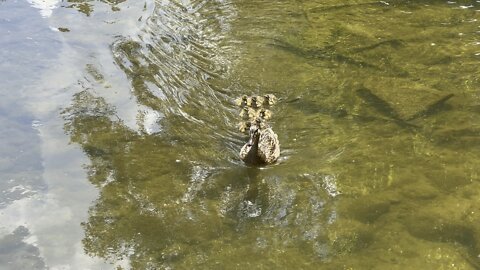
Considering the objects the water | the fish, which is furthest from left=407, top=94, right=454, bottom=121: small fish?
the fish

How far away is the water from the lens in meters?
4.96

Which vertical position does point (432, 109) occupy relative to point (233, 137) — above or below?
above

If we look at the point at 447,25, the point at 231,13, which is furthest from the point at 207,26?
the point at 447,25

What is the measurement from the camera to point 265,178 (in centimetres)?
579

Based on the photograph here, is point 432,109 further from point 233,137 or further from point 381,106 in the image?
point 233,137

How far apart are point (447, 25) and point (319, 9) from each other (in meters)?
2.28

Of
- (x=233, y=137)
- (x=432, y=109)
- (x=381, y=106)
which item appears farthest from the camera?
(x=381, y=106)

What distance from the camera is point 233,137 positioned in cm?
648

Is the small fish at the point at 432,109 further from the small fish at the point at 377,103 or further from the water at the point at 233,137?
the small fish at the point at 377,103

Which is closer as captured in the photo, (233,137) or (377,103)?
(233,137)

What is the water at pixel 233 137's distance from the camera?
4961 mm

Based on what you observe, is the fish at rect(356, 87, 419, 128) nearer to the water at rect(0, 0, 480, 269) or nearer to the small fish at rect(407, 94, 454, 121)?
the water at rect(0, 0, 480, 269)

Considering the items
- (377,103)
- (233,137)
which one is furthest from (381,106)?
(233,137)

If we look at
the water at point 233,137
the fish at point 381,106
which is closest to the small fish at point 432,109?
the water at point 233,137
